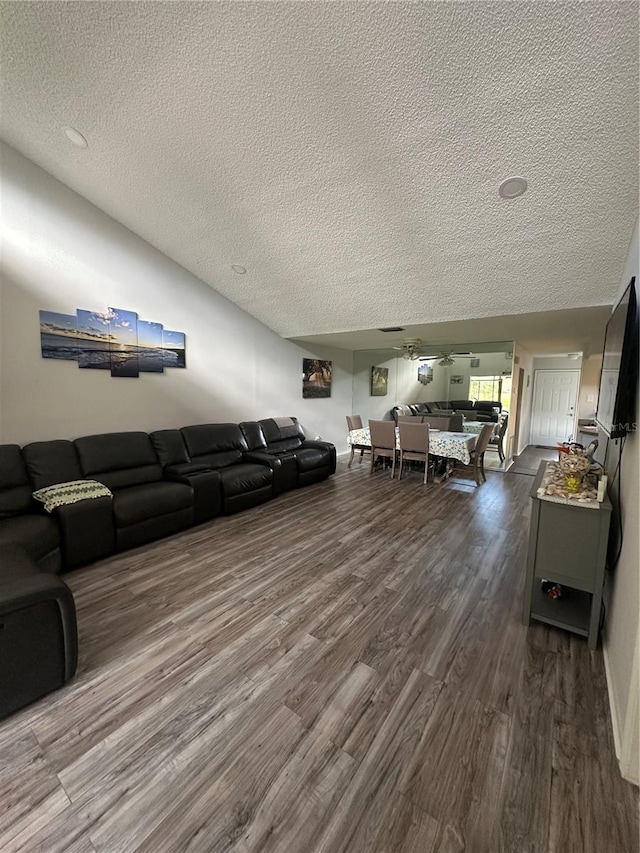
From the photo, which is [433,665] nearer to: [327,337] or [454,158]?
[454,158]

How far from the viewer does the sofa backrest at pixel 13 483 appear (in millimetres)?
2570

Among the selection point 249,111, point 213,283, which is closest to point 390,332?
point 213,283

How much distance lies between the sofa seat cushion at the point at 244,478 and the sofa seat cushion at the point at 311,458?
0.68m

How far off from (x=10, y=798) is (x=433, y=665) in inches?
68.8

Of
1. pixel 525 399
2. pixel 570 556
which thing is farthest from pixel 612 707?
pixel 525 399

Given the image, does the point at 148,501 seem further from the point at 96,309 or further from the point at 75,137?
the point at 75,137

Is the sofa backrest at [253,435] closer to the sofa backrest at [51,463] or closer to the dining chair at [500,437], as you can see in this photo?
the sofa backrest at [51,463]

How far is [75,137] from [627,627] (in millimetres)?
4596

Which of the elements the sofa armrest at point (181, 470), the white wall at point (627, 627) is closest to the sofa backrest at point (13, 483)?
the sofa armrest at point (181, 470)

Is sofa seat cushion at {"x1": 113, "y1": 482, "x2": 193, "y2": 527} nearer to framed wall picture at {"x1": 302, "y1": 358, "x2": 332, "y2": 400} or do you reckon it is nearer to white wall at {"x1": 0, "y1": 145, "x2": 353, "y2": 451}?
white wall at {"x1": 0, "y1": 145, "x2": 353, "y2": 451}

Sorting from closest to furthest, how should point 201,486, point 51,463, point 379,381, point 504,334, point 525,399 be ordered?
point 51,463 < point 201,486 < point 504,334 < point 525,399 < point 379,381

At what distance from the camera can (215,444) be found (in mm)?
4297

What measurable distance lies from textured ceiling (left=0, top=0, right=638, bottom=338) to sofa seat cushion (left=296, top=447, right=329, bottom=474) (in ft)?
8.28

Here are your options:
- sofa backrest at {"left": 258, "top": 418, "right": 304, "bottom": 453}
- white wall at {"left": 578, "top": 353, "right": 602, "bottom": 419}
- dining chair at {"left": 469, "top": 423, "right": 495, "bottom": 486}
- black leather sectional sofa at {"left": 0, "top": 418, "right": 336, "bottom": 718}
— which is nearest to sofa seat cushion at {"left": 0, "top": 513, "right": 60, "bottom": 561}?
black leather sectional sofa at {"left": 0, "top": 418, "right": 336, "bottom": 718}
